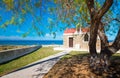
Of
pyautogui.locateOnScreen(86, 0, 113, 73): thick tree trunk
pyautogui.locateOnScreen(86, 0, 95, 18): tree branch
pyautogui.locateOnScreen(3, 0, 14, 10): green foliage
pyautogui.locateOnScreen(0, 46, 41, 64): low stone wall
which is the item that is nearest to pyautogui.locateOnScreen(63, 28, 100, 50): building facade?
pyautogui.locateOnScreen(0, 46, 41, 64): low stone wall

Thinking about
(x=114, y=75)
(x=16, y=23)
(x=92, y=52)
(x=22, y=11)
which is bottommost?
(x=114, y=75)

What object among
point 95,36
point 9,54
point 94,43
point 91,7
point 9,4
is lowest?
point 9,54

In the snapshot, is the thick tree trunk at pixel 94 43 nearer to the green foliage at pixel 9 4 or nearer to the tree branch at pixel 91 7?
the tree branch at pixel 91 7

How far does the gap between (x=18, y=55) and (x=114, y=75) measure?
12.7m

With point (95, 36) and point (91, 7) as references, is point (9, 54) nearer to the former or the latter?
point (95, 36)

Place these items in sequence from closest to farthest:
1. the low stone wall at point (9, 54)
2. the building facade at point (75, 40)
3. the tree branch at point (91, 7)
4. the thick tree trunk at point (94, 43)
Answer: the thick tree trunk at point (94, 43), the tree branch at point (91, 7), the low stone wall at point (9, 54), the building facade at point (75, 40)

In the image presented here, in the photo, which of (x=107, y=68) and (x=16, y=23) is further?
(x=107, y=68)

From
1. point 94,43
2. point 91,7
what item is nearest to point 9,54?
point 94,43

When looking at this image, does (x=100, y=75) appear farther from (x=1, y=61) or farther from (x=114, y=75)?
(x=1, y=61)

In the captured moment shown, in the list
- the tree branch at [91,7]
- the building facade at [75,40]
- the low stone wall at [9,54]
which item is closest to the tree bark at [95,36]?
the tree branch at [91,7]

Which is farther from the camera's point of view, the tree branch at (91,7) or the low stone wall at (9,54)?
the low stone wall at (9,54)

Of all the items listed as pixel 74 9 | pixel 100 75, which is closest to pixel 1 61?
pixel 74 9

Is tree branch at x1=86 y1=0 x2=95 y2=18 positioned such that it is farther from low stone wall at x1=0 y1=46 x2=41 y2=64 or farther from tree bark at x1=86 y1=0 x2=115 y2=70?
low stone wall at x1=0 y1=46 x2=41 y2=64

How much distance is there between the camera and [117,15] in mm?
14328
